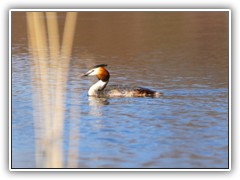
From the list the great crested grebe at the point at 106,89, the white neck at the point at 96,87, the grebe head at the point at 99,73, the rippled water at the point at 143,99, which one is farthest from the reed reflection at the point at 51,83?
the grebe head at the point at 99,73

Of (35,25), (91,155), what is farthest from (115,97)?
(35,25)

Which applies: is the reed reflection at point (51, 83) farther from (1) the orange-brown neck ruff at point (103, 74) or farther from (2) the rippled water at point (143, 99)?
Answer: (1) the orange-brown neck ruff at point (103, 74)

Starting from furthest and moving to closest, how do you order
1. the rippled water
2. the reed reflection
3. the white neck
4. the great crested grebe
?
1. the white neck
2. the great crested grebe
3. the rippled water
4. the reed reflection

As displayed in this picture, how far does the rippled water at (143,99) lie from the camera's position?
7629mm

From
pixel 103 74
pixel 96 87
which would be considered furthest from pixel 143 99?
pixel 103 74

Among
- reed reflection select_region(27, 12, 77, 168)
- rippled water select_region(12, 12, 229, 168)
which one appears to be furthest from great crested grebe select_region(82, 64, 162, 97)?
reed reflection select_region(27, 12, 77, 168)

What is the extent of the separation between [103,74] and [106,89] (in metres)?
0.32

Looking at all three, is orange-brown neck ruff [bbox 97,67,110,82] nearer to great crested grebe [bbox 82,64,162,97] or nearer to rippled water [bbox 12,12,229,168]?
great crested grebe [bbox 82,64,162,97]

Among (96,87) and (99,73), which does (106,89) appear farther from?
(99,73)

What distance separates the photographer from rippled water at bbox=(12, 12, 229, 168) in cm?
763

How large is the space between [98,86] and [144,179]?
15.1 ft

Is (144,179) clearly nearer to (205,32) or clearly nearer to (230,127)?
(230,127)

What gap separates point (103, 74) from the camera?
11.6 metres

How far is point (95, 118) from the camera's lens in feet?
30.6
